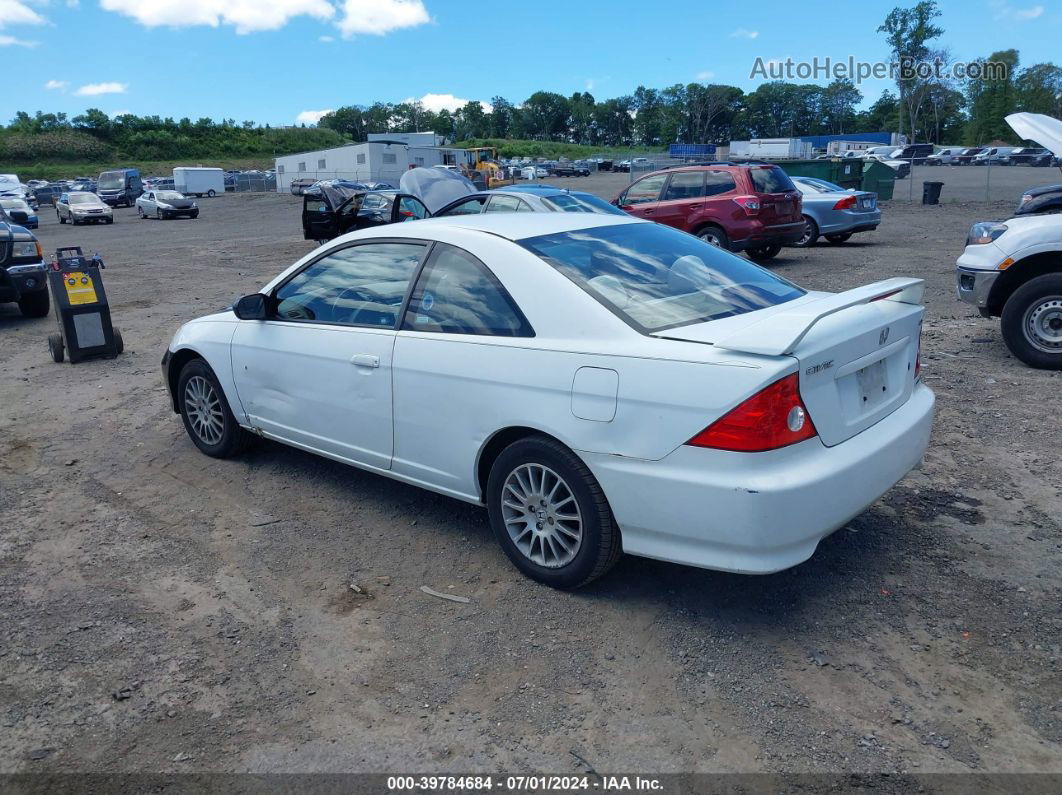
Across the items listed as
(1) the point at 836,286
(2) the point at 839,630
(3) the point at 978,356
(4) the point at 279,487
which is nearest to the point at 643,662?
(2) the point at 839,630

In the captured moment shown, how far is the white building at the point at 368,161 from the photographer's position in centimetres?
5709

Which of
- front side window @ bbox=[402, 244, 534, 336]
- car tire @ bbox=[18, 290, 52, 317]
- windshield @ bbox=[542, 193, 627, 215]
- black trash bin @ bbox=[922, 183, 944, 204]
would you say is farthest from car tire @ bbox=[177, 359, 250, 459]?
black trash bin @ bbox=[922, 183, 944, 204]

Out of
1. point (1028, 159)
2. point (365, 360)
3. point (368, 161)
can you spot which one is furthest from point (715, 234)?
point (1028, 159)

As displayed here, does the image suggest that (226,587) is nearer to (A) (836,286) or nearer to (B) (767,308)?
(B) (767,308)

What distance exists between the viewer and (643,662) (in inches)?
130

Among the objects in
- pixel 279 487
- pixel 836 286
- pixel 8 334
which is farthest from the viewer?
pixel 836 286

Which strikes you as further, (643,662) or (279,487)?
(279,487)

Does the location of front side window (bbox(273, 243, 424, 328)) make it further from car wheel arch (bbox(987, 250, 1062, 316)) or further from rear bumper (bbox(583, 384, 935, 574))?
car wheel arch (bbox(987, 250, 1062, 316))

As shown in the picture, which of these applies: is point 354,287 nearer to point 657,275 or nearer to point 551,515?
point 657,275

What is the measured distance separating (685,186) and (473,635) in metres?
12.1

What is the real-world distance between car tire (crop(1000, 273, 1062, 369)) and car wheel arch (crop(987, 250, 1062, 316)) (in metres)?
0.14

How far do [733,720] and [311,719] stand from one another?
1489mm

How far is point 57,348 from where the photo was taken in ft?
28.5

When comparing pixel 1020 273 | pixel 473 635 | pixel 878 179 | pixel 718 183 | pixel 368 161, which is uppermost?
pixel 368 161
